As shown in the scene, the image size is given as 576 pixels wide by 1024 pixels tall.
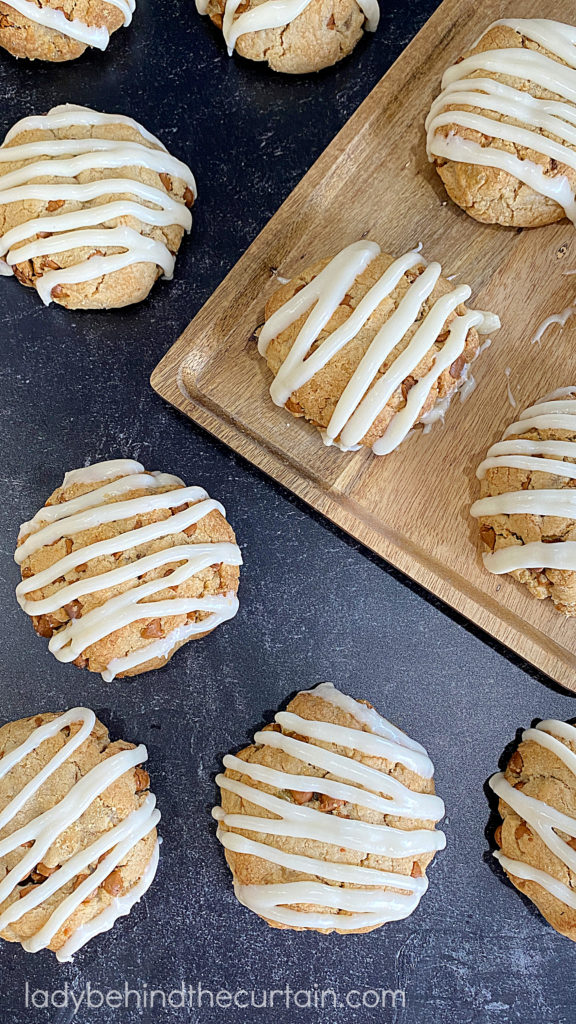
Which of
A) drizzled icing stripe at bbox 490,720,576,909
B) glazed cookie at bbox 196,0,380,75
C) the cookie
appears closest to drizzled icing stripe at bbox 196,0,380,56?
glazed cookie at bbox 196,0,380,75

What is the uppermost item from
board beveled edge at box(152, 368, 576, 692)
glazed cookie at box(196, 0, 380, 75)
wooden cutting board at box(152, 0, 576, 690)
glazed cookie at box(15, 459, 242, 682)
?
glazed cookie at box(196, 0, 380, 75)

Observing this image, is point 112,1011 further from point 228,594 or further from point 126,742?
point 228,594

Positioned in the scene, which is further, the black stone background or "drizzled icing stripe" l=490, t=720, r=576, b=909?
the black stone background

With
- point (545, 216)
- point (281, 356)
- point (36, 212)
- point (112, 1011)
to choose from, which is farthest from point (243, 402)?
point (112, 1011)

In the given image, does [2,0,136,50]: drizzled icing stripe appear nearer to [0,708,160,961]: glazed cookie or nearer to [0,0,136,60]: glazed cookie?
[0,0,136,60]: glazed cookie

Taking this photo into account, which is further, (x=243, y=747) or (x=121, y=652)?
(x=243, y=747)

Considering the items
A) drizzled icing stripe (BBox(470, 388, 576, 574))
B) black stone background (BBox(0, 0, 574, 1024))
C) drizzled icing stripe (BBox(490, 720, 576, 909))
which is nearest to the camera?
drizzled icing stripe (BBox(470, 388, 576, 574))
